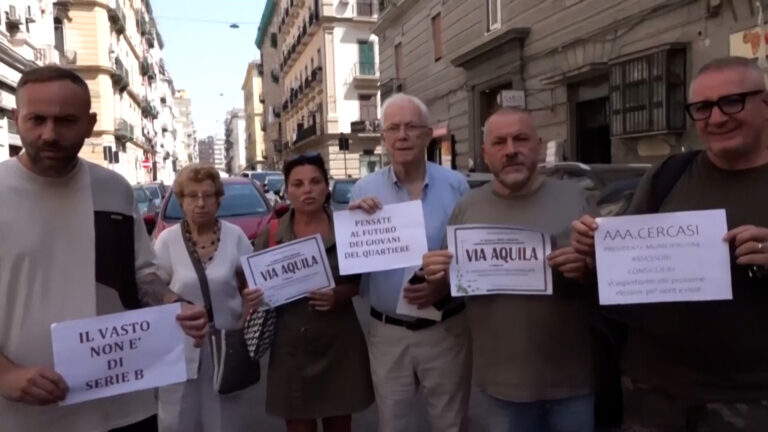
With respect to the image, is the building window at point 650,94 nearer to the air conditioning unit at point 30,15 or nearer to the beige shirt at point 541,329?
the beige shirt at point 541,329

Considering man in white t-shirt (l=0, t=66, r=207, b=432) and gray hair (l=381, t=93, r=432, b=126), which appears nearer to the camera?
man in white t-shirt (l=0, t=66, r=207, b=432)

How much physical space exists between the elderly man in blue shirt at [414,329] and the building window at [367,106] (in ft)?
145

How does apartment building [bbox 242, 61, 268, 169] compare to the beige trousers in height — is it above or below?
above

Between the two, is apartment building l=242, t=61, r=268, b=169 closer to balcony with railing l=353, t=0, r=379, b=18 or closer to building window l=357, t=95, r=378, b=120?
building window l=357, t=95, r=378, b=120

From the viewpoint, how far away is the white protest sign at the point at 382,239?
10.5ft

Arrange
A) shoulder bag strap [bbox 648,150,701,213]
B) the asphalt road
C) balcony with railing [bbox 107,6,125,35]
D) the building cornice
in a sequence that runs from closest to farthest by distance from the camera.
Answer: shoulder bag strap [bbox 648,150,701,213], the asphalt road, the building cornice, balcony with railing [bbox 107,6,125,35]

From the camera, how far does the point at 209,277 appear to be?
3398mm

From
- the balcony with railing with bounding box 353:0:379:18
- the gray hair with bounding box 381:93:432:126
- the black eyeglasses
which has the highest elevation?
the balcony with railing with bounding box 353:0:379:18

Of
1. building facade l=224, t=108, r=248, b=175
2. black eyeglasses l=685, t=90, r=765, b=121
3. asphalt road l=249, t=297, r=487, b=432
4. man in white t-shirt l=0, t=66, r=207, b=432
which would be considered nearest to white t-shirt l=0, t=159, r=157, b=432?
man in white t-shirt l=0, t=66, r=207, b=432

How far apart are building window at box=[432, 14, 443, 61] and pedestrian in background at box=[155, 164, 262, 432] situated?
69.5 ft

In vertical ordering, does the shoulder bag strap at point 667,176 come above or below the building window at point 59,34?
below

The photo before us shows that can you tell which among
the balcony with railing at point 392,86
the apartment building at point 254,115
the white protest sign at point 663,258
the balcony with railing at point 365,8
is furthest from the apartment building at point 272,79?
the white protest sign at point 663,258

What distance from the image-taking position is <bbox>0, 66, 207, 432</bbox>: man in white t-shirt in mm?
2145

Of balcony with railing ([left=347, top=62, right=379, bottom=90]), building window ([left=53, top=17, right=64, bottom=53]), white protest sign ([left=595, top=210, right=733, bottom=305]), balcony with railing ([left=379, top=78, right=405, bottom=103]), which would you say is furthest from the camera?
balcony with railing ([left=347, top=62, right=379, bottom=90])
